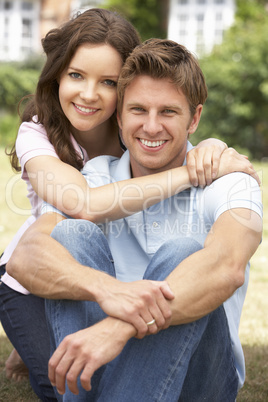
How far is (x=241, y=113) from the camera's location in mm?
17031

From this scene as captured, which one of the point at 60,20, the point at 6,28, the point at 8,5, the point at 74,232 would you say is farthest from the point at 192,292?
the point at 8,5

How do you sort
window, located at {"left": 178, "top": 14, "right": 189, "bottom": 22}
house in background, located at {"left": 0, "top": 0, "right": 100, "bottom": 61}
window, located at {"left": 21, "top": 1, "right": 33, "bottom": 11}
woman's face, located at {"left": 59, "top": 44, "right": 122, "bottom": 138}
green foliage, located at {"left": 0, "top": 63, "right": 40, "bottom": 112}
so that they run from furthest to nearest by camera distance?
window, located at {"left": 21, "top": 1, "right": 33, "bottom": 11}, house in background, located at {"left": 0, "top": 0, "right": 100, "bottom": 61}, window, located at {"left": 178, "top": 14, "right": 189, "bottom": 22}, green foliage, located at {"left": 0, "top": 63, "right": 40, "bottom": 112}, woman's face, located at {"left": 59, "top": 44, "right": 122, "bottom": 138}

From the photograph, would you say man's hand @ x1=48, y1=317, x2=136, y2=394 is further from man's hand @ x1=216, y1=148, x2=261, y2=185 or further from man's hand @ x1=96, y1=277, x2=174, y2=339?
man's hand @ x1=216, y1=148, x2=261, y2=185

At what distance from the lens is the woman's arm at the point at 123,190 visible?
287 cm

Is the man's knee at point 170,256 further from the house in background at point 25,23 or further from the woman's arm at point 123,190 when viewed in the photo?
the house in background at point 25,23

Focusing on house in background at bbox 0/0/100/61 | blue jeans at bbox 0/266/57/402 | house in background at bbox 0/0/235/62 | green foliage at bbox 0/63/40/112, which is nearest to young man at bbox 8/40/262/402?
blue jeans at bbox 0/266/57/402

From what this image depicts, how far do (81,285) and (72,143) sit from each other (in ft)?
4.00

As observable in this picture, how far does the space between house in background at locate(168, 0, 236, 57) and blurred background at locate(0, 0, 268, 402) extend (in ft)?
0.13

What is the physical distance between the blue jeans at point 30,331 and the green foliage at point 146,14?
19047 mm

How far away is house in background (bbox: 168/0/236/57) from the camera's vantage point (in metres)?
23.5

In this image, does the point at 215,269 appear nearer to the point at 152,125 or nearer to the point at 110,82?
the point at 152,125

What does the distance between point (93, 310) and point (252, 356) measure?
185 centimetres

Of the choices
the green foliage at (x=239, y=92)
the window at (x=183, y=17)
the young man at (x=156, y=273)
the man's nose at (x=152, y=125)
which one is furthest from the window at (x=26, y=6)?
the man's nose at (x=152, y=125)

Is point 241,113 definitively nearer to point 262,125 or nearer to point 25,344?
point 262,125
